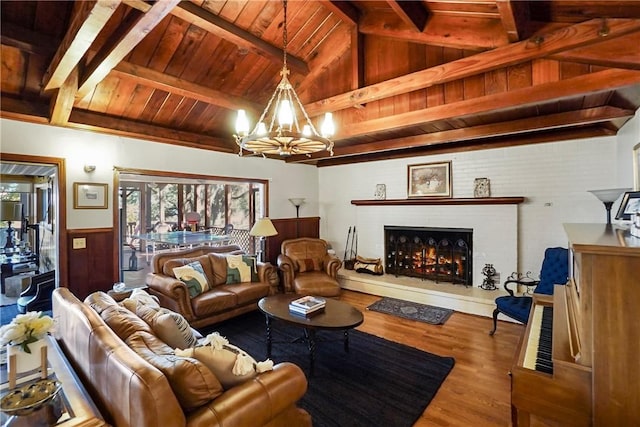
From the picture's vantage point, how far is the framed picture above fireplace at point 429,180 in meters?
5.04

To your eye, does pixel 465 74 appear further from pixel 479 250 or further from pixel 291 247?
pixel 291 247

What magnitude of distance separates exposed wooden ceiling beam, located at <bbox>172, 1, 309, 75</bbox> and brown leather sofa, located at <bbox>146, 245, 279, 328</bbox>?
2.82 m

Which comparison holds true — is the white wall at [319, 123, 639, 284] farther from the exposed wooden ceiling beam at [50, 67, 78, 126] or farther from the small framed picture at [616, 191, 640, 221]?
the exposed wooden ceiling beam at [50, 67, 78, 126]

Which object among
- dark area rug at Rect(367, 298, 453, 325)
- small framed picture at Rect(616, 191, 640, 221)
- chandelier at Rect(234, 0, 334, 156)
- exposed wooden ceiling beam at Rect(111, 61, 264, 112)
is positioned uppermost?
exposed wooden ceiling beam at Rect(111, 61, 264, 112)

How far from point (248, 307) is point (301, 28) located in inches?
146

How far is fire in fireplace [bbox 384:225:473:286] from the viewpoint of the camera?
4.90 metres

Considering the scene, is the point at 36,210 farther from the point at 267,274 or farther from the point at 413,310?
the point at 413,310

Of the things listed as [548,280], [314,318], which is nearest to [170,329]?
[314,318]

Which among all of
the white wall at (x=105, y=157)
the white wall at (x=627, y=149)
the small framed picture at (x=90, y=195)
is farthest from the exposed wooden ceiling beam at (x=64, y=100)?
the white wall at (x=627, y=149)

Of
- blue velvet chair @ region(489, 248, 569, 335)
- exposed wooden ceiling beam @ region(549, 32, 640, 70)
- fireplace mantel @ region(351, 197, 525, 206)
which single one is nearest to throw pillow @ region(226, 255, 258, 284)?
fireplace mantel @ region(351, 197, 525, 206)

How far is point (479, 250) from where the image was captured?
4723 millimetres

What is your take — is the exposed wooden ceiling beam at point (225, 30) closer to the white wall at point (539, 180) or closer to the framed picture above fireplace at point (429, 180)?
the framed picture above fireplace at point (429, 180)

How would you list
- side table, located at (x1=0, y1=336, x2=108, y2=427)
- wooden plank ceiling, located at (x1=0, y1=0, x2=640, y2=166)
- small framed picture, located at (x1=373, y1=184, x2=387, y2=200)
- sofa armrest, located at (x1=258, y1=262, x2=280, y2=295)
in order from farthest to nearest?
small framed picture, located at (x1=373, y1=184, x2=387, y2=200) → sofa armrest, located at (x1=258, y1=262, x2=280, y2=295) → wooden plank ceiling, located at (x1=0, y1=0, x2=640, y2=166) → side table, located at (x1=0, y1=336, x2=108, y2=427)

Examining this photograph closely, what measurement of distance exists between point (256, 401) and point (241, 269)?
304 cm
